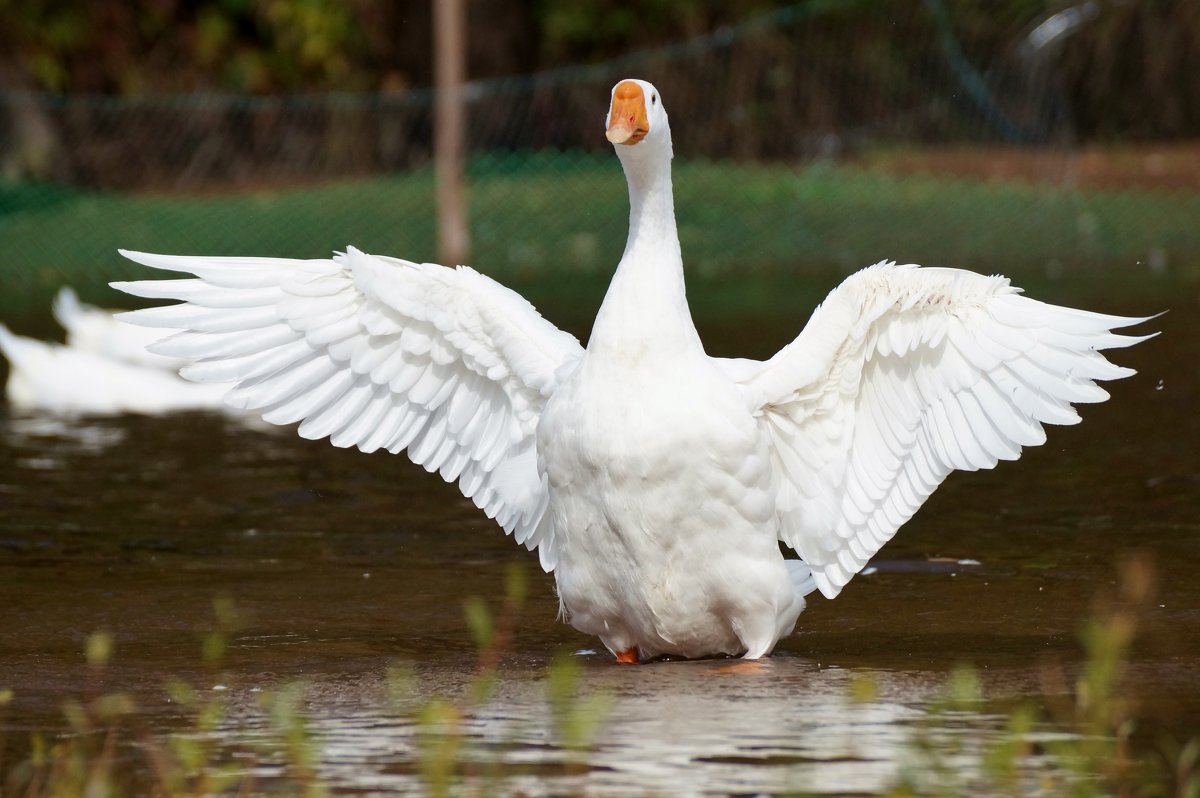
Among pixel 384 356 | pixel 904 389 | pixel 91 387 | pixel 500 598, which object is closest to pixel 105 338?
pixel 91 387

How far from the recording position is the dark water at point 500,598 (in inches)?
191

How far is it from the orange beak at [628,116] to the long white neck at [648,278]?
0.07 m

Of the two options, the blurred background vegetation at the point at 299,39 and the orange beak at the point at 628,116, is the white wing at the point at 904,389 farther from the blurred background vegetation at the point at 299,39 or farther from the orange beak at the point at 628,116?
the blurred background vegetation at the point at 299,39

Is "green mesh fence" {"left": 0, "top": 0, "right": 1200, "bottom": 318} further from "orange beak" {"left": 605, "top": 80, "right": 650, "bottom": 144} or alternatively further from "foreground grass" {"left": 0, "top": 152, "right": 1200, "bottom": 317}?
"orange beak" {"left": 605, "top": 80, "right": 650, "bottom": 144}

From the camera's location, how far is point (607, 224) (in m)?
20.0

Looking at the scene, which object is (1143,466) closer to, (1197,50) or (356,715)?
(356,715)

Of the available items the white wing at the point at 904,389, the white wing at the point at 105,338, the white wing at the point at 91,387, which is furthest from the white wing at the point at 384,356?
the white wing at the point at 105,338

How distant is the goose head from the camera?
18.4ft

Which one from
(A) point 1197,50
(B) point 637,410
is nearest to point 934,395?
(B) point 637,410

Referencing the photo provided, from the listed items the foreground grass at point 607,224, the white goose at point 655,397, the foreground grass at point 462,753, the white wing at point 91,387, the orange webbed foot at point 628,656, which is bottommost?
the foreground grass at point 462,753

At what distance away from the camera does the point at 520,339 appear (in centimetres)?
594

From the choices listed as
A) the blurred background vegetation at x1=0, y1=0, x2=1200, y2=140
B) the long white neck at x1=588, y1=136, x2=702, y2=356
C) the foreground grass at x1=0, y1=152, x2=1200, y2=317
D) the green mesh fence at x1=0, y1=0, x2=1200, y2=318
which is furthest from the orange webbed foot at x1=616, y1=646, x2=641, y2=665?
the blurred background vegetation at x1=0, y1=0, x2=1200, y2=140

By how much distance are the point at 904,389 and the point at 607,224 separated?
46.8ft

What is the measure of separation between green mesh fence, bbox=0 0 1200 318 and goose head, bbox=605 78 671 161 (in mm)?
11224
